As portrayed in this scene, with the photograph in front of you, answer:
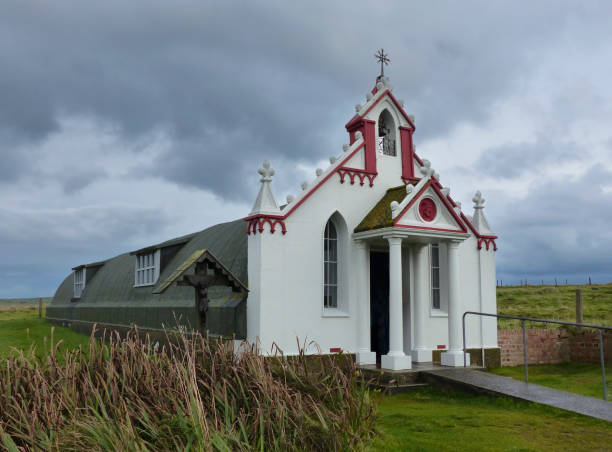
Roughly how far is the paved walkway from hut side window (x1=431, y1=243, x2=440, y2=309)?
10.3ft

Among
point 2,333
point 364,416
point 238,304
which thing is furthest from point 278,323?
point 2,333

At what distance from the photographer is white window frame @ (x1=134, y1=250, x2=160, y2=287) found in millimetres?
21609

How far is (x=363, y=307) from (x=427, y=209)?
3.04 metres

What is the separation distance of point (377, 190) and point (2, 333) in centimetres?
2028

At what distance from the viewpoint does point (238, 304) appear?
14.2 metres

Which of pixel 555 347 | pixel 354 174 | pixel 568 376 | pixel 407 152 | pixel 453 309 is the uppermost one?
pixel 407 152

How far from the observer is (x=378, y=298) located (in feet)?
54.7

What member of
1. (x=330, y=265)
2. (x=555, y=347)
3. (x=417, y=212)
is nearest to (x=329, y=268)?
(x=330, y=265)

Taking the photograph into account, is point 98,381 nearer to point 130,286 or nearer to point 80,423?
point 80,423

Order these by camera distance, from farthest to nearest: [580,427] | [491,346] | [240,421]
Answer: [491,346] → [580,427] → [240,421]

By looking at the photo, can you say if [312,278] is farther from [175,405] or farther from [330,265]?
[175,405]

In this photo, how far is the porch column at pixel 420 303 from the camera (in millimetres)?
15555

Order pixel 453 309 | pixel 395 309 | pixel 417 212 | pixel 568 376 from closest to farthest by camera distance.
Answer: pixel 395 309, pixel 417 212, pixel 453 309, pixel 568 376

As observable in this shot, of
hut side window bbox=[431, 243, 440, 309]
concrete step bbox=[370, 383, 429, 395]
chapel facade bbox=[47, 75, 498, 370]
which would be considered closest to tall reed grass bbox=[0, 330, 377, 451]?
chapel facade bbox=[47, 75, 498, 370]
